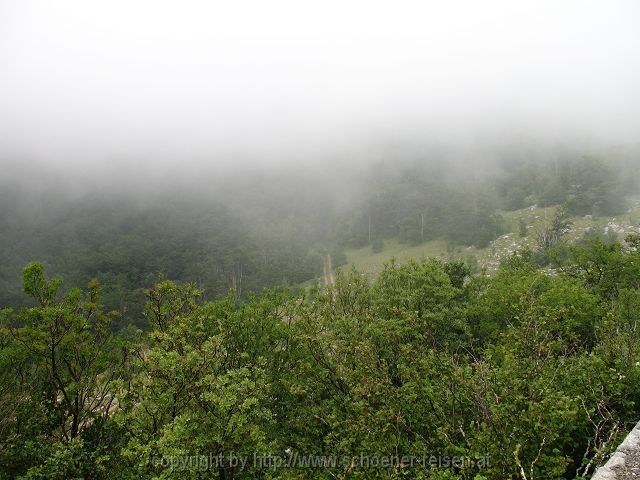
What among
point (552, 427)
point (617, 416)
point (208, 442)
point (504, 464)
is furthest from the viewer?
point (208, 442)

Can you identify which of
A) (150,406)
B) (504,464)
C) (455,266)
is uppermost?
(504,464)

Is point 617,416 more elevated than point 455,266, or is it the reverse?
point 617,416

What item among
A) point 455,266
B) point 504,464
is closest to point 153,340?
point 504,464

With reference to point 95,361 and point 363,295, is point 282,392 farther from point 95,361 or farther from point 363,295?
point 363,295

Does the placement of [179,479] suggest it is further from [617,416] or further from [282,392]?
[617,416]

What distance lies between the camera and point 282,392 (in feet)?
66.6

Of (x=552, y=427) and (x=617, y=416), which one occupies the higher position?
(x=552, y=427)

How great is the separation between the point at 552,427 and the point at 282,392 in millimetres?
12908

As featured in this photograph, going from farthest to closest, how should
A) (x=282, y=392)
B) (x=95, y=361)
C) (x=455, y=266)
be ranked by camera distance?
1. (x=455, y=266)
2. (x=95, y=361)
3. (x=282, y=392)

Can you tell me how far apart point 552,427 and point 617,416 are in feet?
12.2

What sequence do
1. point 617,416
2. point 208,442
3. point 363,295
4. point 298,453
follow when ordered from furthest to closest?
point 363,295, point 298,453, point 208,442, point 617,416

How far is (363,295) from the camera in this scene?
3416 cm

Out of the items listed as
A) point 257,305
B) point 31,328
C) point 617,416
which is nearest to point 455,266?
point 257,305

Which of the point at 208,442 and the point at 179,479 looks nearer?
the point at 179,479
